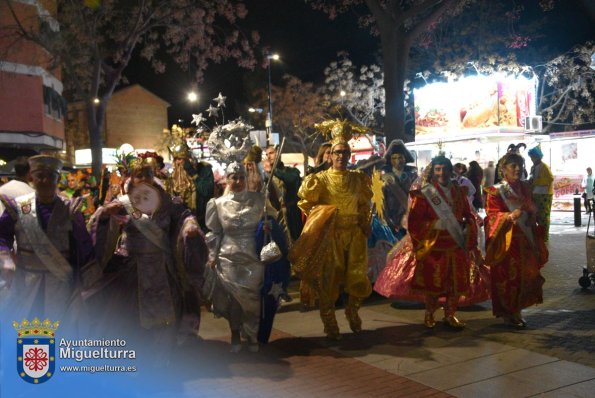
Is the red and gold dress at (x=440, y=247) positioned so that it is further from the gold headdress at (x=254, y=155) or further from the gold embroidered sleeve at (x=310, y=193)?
the gold headdress at (x=254, y=155)

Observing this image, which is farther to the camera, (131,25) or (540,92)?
(540,92)

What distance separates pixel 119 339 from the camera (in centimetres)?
560

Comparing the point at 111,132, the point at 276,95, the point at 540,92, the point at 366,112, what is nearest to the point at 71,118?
the point at 111,132

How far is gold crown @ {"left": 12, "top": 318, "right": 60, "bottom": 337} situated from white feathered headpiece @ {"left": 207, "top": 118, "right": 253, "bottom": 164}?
256cm

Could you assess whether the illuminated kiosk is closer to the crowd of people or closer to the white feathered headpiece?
the crowd of people

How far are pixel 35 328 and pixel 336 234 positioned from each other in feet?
10.3

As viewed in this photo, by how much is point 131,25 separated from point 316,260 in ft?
56.5

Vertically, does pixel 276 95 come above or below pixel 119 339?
above

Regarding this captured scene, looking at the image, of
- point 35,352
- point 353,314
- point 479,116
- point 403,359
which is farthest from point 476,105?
point 35,352

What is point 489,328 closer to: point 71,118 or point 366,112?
point 366,112

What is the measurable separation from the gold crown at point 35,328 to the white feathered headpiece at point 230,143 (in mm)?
2557

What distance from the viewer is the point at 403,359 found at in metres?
6.00

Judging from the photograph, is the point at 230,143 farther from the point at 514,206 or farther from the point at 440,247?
the point at 514,206

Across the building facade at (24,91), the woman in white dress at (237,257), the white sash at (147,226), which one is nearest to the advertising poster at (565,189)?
the woman in white dress at (237,257)
